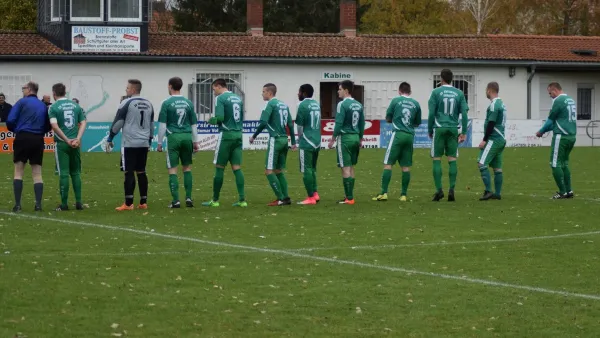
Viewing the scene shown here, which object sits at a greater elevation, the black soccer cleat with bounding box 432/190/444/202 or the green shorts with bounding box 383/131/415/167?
the green shorts with bounding box 383/131/415/167

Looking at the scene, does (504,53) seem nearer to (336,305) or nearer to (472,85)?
(472,85)

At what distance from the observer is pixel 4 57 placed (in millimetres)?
43125

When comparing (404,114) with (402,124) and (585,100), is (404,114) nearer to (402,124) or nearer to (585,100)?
(402,124)

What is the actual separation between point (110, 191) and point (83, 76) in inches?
894

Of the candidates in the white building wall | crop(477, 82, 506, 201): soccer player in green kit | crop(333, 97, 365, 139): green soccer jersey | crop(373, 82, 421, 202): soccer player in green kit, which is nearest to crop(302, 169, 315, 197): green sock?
→ crop(333, 97, 365, 139): green soccer jersey

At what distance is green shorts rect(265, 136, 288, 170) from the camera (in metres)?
18.6

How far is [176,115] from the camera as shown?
1803cm

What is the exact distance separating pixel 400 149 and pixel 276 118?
2215 mm

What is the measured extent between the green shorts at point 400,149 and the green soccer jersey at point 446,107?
0.47m

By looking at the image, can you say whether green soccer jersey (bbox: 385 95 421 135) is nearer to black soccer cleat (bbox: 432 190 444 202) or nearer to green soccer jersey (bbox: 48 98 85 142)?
black soccer cleat (bbox: 432 190 444 202)

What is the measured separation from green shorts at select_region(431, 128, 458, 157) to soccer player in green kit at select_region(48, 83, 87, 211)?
5.68 m

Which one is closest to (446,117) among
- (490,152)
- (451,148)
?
(451,148)

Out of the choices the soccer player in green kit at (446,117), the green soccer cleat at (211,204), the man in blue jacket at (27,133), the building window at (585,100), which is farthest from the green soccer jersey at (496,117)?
the building window at (585,100)

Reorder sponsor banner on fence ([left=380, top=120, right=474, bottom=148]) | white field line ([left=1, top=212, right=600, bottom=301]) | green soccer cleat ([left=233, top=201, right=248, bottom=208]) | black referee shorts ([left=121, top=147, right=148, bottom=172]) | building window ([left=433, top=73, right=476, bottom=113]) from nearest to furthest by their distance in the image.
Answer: white field line ([left=1, top=212, right=600, bottom=301]), black referee shorts ([left=121, top=147, right=148, bottom=172]), green soccer cleat ([left=233, top=201, right=248, bottom=208]), sponsor banner on fence ([left=380, top=120, right=474, bottom=148]), building window ([left=433, top=73, right=476, bottom=113])
